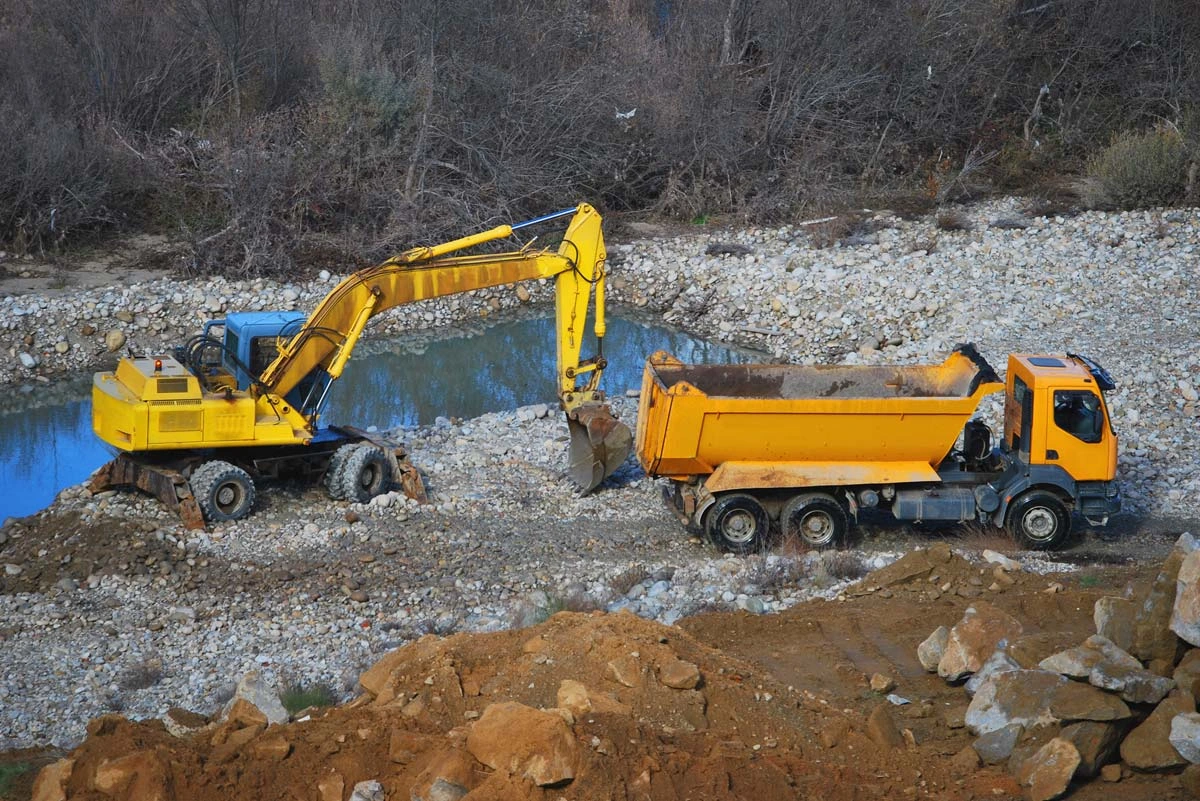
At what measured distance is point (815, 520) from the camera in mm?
11625

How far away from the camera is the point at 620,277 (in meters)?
22.3

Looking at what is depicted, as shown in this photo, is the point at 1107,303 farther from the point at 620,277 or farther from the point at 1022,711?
the point at 1022,711

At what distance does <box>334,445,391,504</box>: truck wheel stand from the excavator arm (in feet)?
1.71

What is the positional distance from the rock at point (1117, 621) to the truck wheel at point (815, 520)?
4.01 metres

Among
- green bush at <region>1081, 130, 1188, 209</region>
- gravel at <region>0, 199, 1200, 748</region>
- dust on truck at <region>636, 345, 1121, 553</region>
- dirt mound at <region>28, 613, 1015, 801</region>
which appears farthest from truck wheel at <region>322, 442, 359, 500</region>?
green bush at <region>1081, 130, 1188, 209</region>

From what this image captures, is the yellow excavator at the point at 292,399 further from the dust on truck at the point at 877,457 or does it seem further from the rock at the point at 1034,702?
the rock at the point at 1034,702

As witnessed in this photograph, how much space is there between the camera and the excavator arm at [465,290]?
39.5 feet

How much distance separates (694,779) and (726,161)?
2041 centimetres

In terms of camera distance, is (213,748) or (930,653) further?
(930,653)

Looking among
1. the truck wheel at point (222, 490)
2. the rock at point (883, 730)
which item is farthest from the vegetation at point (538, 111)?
the rock at point (883, 730)

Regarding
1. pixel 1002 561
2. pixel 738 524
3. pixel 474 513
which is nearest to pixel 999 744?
pixel 1002 561

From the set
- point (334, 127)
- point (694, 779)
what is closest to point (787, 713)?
point (694, 779)

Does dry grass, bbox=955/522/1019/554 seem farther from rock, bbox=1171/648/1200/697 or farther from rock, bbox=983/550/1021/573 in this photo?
rock, bbox=1171/648/1200/697

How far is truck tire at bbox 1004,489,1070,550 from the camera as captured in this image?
11.6m
